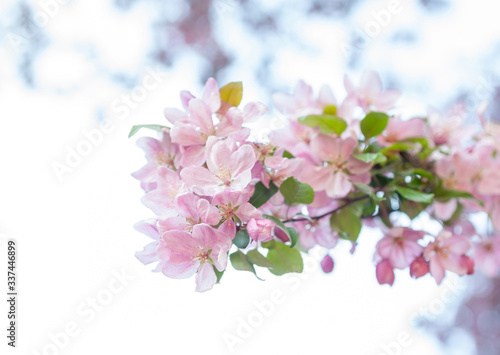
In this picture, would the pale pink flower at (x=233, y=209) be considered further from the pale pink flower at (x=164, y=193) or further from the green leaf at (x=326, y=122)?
the green leaf at (x=326, y=122)

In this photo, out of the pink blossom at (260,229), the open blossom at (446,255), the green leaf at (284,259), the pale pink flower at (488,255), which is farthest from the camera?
the pale pink flower at (488,255)

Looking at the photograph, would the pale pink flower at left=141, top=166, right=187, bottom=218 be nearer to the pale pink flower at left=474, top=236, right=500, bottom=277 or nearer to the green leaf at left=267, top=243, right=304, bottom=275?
the green leaf at left=267, top=243, right=304, bottom=275

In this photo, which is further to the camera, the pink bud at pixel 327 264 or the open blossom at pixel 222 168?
the pink bud at pixel 327 264

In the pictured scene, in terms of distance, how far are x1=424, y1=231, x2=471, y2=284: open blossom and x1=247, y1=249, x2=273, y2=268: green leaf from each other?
0.27 m

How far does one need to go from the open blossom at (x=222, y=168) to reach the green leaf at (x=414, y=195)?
247 mm

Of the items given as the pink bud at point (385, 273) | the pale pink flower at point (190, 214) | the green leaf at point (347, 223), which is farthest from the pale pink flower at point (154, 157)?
the pink bud at point (385, 273)

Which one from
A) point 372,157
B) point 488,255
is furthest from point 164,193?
point 488,255

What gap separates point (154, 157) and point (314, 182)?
0.74ft

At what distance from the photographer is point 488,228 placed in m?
0.88

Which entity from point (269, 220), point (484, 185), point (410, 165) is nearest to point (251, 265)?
point (269, 220)

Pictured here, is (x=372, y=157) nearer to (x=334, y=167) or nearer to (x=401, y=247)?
(x=334, y=167)

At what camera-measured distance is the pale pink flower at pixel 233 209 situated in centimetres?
50

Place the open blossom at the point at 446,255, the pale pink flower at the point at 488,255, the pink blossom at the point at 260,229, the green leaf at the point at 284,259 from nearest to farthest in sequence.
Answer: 1. the pink blossom at the point at 260,229
2. the green leaf at the point at 284,259
3. the open blossom at the point at 446,255
4. the pale pink flower at the point at 488,255

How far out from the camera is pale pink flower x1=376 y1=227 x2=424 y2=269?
0.70 m
